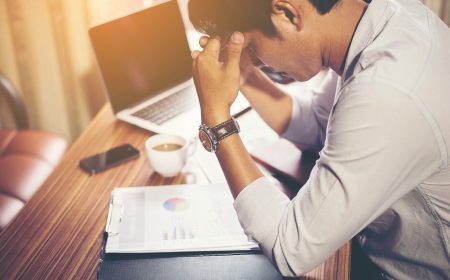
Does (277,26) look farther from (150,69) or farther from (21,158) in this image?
(21,158)

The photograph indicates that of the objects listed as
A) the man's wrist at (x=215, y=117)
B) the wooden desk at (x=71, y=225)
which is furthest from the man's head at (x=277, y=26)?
the wooden desk at (x=71, y=225)

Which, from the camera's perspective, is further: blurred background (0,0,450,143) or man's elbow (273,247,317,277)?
blurred background (0,0,450,143)

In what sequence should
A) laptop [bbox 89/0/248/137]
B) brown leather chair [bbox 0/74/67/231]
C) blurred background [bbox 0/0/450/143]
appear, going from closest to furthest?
laptop [bbox 89/0/248/137] < brown leather chair [bbox 0/74/67/231] < blurred background [bbox 0/0/450/143]

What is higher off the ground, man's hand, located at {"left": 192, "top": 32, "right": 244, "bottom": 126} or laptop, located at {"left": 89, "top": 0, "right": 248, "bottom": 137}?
man's hand, located at {"left": 192, "top": 32, "right": 244, "bottom": 126}

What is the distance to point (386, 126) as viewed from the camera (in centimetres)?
68

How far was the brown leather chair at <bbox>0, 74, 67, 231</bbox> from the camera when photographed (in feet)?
4.99

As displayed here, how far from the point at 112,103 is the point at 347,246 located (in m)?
0.82

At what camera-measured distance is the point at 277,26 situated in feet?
2.78

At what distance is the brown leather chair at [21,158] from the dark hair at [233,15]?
91 centimetres

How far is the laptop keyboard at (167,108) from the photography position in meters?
1.37

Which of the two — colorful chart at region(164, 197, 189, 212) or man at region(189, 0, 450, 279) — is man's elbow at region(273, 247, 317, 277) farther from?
colorful chart at region(164, 197, 189, 212)

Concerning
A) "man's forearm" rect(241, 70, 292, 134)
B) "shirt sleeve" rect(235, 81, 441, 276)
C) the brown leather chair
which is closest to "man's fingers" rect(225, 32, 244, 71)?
"shirt sleeve" rect(235, 81, 441, 276)

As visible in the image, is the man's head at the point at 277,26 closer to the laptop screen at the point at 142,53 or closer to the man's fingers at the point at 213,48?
the man's fingers at the point at 213,48

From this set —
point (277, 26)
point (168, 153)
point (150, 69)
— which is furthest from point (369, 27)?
point (150, 69)
